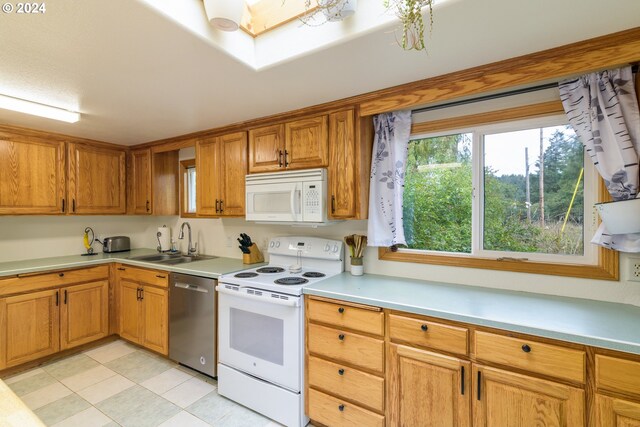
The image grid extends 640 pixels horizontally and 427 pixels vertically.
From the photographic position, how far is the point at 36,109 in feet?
7.21

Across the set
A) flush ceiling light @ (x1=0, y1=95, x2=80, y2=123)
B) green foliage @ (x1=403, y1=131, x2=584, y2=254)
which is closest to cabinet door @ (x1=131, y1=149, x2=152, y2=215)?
flush ceiling light @ (x1=0, y1=95, x2=80, y2=123)

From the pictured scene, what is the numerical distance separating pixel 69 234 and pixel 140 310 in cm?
139

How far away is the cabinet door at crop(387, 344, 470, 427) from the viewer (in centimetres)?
148

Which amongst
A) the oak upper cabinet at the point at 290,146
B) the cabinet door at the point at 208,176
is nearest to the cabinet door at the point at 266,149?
the oak upper cabinet at the point at 290,146

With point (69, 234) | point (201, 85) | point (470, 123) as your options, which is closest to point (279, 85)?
point (201, 85)

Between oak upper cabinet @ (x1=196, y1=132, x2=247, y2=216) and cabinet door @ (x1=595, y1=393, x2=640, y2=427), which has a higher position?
oak upper cabinet @ (x1=196, y1=132, x2=247, y2=216)

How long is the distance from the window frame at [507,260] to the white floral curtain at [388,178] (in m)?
0.13

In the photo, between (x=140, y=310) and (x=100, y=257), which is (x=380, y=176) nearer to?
(x=140, y=310)

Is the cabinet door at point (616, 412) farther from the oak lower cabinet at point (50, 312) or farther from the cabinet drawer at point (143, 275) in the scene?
the oak lower cabinet at point (50, 312)

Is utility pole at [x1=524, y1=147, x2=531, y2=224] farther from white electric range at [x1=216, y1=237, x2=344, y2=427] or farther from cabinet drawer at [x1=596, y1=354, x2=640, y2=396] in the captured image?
white electric range at [x1=216, y1=237, x2=344, y2=427]

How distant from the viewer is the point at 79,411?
214 centimetres

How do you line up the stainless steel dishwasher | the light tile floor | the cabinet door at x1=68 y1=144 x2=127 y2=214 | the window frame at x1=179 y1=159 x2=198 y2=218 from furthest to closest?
the window frame at x1=179 y1=159 x2=198 y2=218 < the cabinet door at x1=68 y1=144 x2=127 y2=214 < the stainless steel dishwasher < the light tile floor

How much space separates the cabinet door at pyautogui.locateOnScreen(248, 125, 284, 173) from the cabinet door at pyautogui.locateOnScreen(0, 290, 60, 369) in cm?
230

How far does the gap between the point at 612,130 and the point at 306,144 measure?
1823 mm
